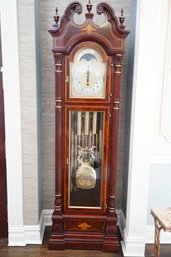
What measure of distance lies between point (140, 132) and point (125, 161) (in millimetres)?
474

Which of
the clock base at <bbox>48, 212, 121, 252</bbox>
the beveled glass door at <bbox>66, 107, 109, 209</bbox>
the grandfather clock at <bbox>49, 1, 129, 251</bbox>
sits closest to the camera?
the grandfather clock at <bbox>49, 1, 129, 251</bbox>

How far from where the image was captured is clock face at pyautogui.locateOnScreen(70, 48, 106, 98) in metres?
2.04

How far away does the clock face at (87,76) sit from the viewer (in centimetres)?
204

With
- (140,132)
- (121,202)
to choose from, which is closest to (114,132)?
(140,132)

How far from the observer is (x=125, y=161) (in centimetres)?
246

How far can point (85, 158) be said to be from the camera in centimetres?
220

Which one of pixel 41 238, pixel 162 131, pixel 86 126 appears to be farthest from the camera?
pixel 41 238

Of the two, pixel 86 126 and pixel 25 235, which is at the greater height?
pixel 86 126

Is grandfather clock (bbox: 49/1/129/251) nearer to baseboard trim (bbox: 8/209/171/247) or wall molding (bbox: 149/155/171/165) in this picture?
baseboard trim (bbox: 8/209/171/247)

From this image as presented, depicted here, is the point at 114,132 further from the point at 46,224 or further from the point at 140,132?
the point at 46,224

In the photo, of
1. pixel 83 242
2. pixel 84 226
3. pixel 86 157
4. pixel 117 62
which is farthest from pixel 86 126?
pixel 83 242

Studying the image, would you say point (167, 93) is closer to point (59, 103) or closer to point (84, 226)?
point (59, 103)

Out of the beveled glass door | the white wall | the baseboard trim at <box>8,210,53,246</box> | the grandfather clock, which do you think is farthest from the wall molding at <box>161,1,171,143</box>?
the baseboard trim at <box>8,210,53,246</box>

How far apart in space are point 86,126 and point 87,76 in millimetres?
417
